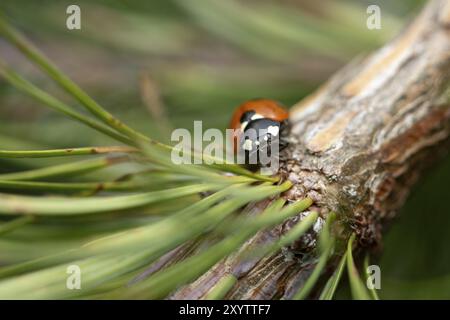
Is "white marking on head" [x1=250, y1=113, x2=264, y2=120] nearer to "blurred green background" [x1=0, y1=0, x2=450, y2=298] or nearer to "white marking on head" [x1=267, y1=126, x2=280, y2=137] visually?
"white marking on head" [x1=267, y1=126, x2=280, y2=137]

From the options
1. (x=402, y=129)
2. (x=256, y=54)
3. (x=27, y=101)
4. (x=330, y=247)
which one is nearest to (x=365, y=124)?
(x=402, y=129)

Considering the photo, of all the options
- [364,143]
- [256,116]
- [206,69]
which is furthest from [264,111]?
[206,69]

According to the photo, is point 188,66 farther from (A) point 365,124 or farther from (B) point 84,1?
(A) point 365,124

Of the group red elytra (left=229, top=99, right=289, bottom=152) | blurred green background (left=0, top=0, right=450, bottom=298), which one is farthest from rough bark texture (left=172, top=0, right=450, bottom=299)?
blurred green background (left=0, top=0, right=450, bottom=298)

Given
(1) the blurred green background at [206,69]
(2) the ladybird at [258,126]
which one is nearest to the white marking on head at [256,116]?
(2) the ladybird at [258,126]

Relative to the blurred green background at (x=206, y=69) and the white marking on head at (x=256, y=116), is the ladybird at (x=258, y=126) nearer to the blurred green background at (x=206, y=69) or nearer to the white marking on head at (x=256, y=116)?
the white marking on head at (x=256, y=116)

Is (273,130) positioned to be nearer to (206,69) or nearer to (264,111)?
(264,111)
